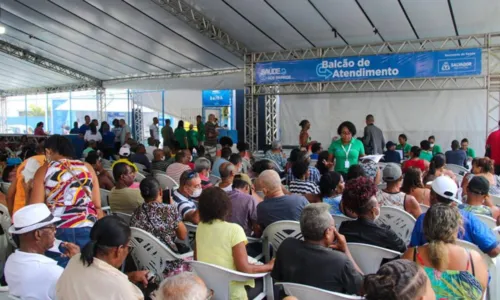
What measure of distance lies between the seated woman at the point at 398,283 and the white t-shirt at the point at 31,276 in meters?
1.58

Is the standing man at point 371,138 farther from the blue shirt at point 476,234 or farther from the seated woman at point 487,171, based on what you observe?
the blue shirt at point 476,234

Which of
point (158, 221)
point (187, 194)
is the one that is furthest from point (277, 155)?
point (158, 221)

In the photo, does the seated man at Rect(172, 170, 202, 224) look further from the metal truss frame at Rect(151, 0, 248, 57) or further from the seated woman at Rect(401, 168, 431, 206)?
the metal truss frame at Rect(151, 0, 248, 57)

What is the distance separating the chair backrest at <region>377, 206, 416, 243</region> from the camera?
3.23 m

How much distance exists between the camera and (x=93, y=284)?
1.88 metres

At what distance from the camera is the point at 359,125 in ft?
35.5

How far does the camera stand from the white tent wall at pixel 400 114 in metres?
9.62

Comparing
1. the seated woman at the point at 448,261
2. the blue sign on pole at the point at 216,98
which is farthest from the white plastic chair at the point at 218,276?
the blue sign on pole at the point at 216,98

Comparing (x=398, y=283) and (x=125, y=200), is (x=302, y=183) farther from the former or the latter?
(x=398, y=283)

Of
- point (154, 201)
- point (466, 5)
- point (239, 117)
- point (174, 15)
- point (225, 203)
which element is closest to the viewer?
point (225, 203)

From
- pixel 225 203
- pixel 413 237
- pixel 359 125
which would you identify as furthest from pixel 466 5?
pixel 225 203

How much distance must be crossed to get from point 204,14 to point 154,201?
23.1ft

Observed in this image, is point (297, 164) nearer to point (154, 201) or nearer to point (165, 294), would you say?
point (154, 201)

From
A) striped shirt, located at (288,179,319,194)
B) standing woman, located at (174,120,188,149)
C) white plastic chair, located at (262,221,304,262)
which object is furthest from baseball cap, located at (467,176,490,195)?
standing woman, located at (174,120,188,149)
